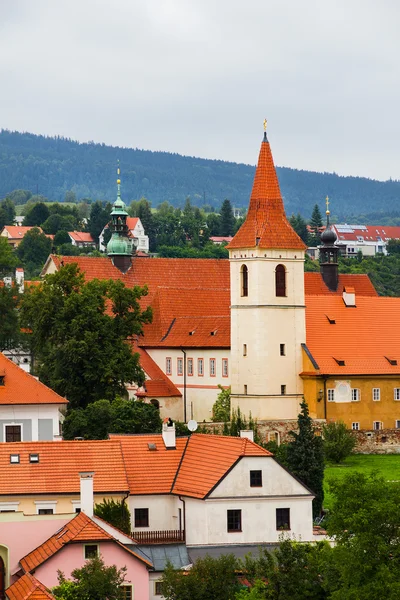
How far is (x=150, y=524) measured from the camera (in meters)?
56.5

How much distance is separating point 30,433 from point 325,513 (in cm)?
1489

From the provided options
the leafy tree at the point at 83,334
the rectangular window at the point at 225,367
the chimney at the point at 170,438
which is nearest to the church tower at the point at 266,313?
the rectangular window at the point at 225,367

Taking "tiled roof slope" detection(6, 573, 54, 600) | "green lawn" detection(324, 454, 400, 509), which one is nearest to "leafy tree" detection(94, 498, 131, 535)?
"tiled roof slope" detection(6, 573, 54, 600)

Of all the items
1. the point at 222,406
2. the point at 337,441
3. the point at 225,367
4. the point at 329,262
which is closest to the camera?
the point at 337,441

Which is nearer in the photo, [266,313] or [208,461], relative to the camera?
[208,461]

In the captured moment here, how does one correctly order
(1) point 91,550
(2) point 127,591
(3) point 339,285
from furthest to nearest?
(3) point 339,285 → (1) point 91,550 → (2) point 127,591

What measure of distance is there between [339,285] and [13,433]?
3508 cm

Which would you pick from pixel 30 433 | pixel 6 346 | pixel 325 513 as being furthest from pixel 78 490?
pixel 6 346

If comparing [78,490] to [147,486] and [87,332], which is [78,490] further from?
[87,332]

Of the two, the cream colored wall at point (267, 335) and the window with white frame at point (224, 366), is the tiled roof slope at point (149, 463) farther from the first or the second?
the window with white frame at point (224, 366)

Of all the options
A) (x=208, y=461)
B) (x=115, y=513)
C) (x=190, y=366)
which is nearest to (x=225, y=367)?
(x=190, y=366)

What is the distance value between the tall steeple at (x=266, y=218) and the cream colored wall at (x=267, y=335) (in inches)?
18.1

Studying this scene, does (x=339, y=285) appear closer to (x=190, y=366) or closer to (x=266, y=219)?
(x=190, y=366)

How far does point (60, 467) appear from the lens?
56.8 metres
